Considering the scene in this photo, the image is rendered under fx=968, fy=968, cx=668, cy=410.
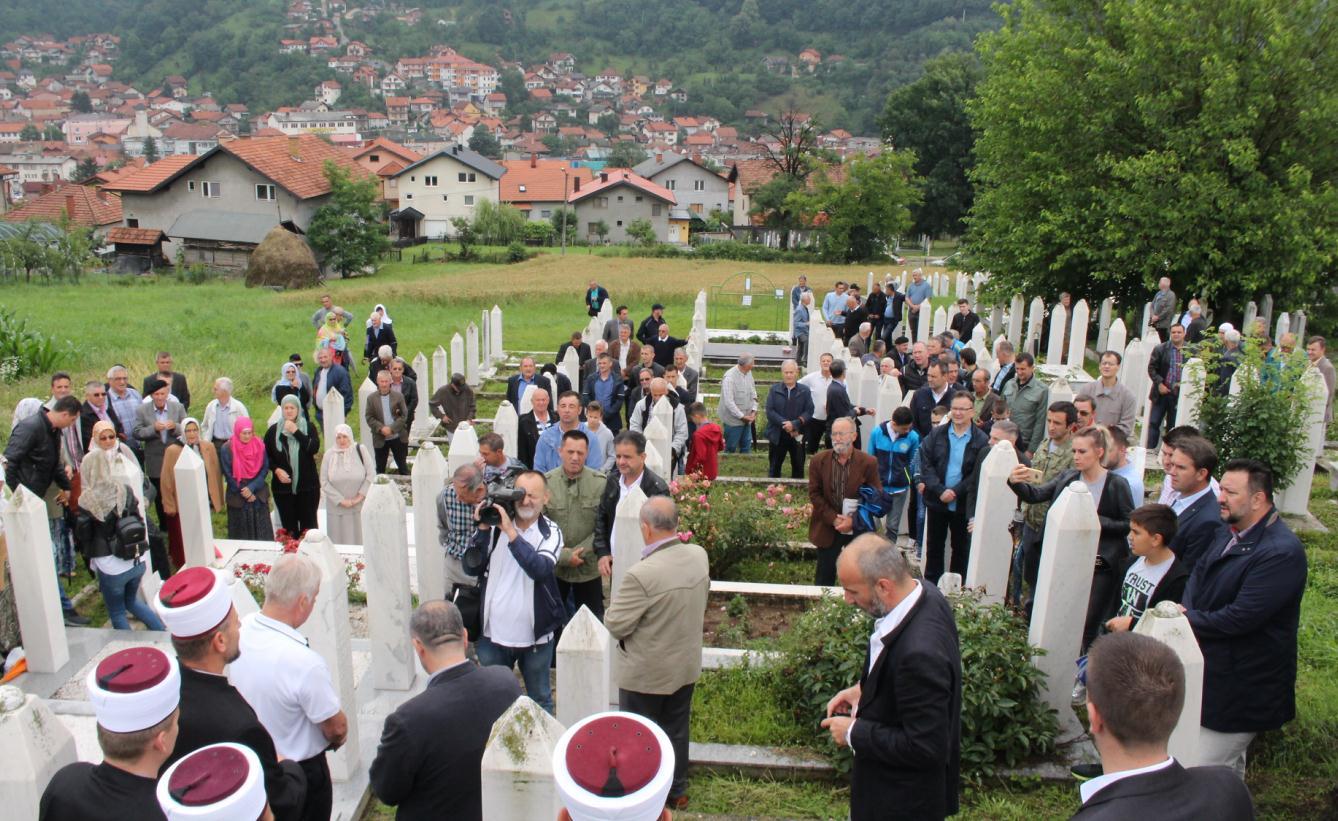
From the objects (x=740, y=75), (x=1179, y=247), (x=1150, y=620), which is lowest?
(x=1150, y=620)

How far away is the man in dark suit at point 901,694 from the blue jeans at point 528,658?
7.12 ft

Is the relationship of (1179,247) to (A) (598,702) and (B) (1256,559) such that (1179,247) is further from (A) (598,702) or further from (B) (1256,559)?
(A) (598,702)

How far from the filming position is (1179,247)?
1573cm

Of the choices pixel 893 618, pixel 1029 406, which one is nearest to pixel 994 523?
pixel 893 618

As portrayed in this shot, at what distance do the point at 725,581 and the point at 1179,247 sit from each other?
11.6 meters

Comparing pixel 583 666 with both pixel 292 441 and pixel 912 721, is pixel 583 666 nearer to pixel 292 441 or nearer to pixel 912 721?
pixel 912 721

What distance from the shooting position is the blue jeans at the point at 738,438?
12352 mm

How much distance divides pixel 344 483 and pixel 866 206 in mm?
41053

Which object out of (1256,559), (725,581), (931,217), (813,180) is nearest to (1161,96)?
(725,581)

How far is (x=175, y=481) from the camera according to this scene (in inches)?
313

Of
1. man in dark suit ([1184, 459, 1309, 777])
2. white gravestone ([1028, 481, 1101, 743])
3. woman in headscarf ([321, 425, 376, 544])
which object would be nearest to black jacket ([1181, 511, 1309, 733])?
man in dark suit ([1184, 459, 1309, 777])

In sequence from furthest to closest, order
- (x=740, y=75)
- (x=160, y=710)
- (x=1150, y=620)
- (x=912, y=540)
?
(x=740, y=75) < (x=912, y=540) < (x=1150, y=620) < (x=160, y=710)

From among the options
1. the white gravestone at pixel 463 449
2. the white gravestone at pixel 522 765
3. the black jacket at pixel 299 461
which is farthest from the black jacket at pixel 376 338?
the white gravestone at pixel 522 765

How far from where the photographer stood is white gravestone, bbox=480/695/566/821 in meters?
3.09
